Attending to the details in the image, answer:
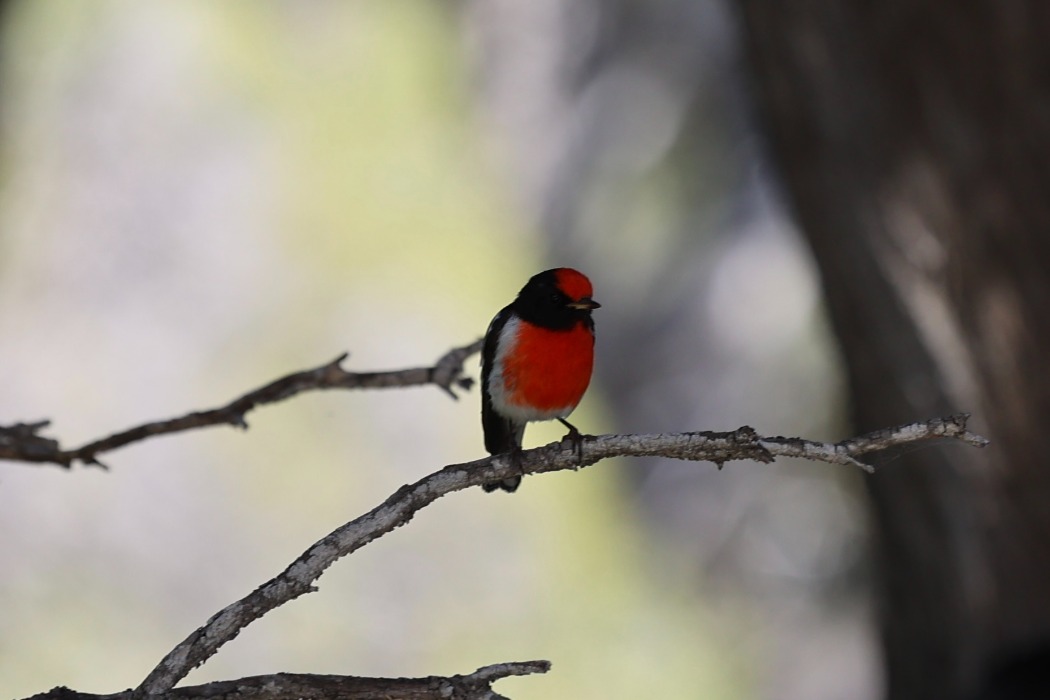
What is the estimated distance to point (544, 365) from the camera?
3227 mm

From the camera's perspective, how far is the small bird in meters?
3.23

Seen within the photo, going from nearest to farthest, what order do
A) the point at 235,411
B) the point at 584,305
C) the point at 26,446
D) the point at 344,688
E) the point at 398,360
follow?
the point at 344,688
the point at 584,305
the point at 26,446
the point at 235,411
the point at 398,360

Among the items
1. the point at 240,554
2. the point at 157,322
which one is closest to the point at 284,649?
the point at 240,554

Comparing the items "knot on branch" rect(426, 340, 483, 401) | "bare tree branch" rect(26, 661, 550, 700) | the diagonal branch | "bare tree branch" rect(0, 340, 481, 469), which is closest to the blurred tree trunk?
"knot on branch" rect(426, 340, 483, 401)

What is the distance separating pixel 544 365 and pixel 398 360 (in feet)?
27.3

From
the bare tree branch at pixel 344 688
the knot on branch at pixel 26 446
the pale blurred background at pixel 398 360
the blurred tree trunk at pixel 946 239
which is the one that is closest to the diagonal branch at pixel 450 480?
the bare tree branch at pixel 344 688

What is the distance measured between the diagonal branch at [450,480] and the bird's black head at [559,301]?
0.89 m

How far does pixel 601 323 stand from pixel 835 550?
3.11 metres

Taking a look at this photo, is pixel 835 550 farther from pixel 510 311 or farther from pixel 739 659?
pixel 510 311

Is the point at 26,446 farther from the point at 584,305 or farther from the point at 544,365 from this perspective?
the point at 584,305

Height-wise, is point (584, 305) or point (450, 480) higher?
point (584, 305)

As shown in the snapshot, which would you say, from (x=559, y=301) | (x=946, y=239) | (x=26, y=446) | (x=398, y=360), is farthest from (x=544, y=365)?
(x=398, y=360)

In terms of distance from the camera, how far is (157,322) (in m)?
11.6

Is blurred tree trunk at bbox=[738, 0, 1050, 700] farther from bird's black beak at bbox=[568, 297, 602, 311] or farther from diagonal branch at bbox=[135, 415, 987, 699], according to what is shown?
diagonal branch at bbox=[135, 415, 987, 699]
